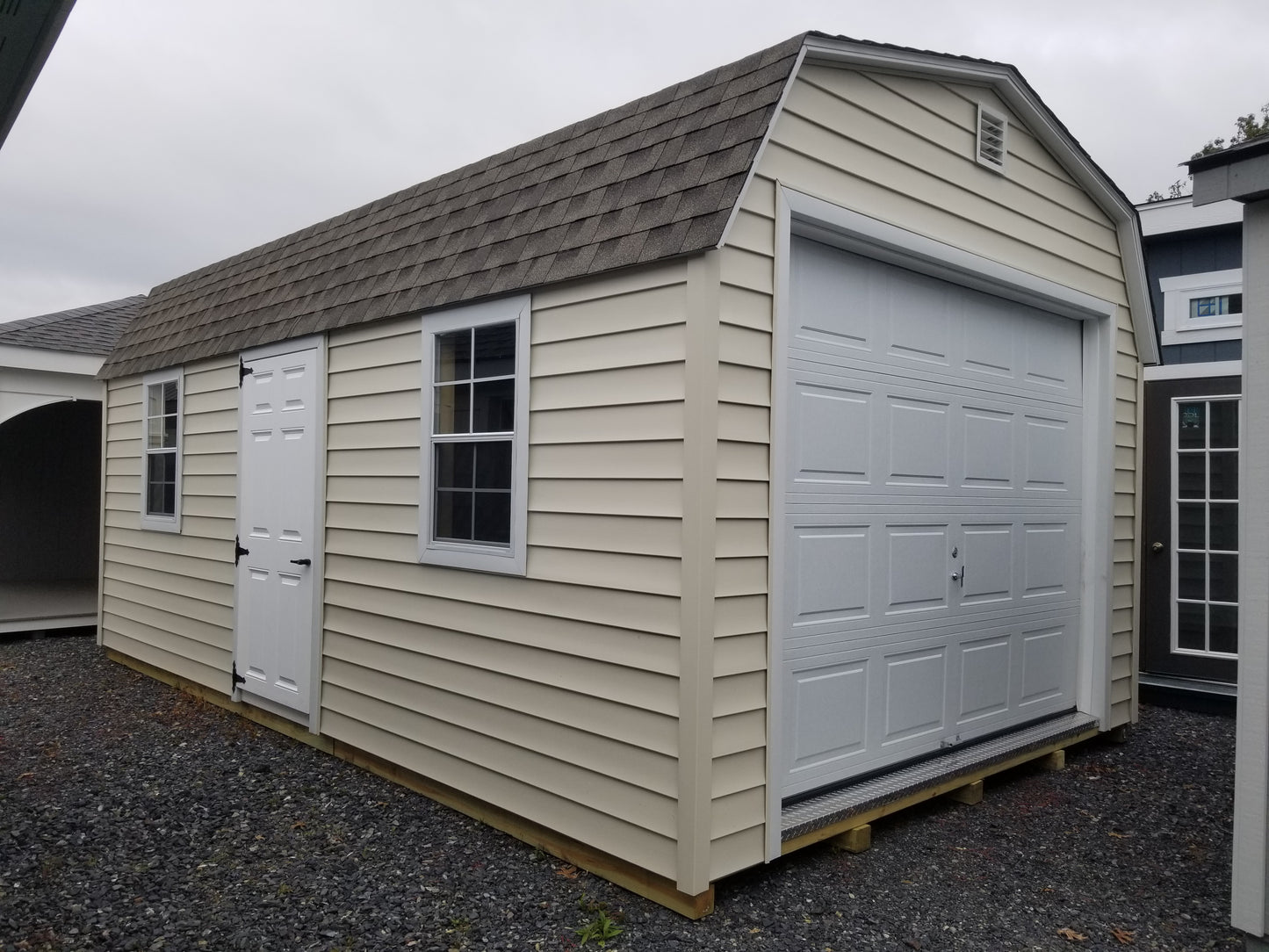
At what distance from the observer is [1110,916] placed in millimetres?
3268

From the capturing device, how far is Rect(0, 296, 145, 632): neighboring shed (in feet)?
31.4

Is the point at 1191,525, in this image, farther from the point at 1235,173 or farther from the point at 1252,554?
the point at 1235,173

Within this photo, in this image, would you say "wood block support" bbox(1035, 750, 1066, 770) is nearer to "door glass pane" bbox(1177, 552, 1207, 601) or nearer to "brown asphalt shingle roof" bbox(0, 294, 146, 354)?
"door glass pane" bbox(1177, 552, 1207, 601)

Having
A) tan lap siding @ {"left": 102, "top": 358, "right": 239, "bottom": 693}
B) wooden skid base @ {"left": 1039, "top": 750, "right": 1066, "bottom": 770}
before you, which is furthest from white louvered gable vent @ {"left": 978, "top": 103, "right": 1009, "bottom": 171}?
tan lap siding @ {"left": 102, "top": 358, "right": 239, "bottom": 693}

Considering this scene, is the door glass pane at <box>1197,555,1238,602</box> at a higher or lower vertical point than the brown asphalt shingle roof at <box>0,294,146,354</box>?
lower

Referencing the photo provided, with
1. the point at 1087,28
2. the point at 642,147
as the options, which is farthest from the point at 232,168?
the point at 1087,28

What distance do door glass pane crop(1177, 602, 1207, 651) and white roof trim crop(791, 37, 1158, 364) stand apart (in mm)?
1950

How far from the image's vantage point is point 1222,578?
20.6ft

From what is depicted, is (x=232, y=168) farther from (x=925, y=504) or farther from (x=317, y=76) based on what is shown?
(x=925, y=504)

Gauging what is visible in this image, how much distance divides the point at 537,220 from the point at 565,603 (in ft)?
5.72

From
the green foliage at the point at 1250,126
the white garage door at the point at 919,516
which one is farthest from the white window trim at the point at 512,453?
the green foliage at the point at 1250,126

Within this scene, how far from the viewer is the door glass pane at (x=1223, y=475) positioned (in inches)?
247

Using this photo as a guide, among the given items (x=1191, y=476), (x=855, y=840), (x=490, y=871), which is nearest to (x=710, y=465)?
(x=855, y=840)

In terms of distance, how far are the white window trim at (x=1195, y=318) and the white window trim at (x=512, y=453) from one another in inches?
232
